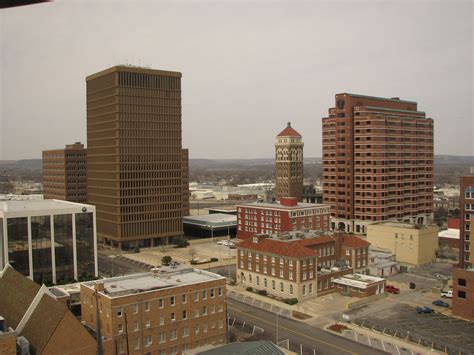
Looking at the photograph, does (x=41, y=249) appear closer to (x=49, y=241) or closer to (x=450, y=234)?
(x=49, y=241)

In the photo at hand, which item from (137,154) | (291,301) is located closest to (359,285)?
(291,301)

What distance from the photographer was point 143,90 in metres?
96.8

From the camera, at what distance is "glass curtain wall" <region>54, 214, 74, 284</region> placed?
64.4m

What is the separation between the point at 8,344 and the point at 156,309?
13.4 meters

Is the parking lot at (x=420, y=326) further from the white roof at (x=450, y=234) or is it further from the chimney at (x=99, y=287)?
the white roof at (x=450, y=234)

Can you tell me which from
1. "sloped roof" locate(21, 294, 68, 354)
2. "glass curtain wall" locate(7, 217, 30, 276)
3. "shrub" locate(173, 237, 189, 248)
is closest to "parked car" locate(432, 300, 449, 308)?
"sloped roof" locate(21, 294, 68, 354)

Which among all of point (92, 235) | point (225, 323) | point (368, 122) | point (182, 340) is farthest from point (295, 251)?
point (368, 122)

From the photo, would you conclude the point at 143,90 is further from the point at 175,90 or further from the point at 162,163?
the point at 162,163

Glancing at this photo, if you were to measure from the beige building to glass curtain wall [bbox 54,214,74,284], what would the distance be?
51.7 m

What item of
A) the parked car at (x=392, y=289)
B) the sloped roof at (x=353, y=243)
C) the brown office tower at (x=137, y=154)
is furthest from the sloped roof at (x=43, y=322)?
the brown office tower at (x=137, y=154)

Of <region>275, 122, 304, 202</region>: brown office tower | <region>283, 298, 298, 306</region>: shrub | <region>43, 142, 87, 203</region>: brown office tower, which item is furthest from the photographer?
<region>43, 142, 87, 203</region>: brown office tower

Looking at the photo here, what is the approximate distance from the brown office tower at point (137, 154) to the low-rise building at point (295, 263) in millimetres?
35294

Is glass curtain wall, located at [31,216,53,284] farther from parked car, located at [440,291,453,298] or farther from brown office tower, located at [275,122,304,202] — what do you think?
brown office tower, located at [275,122,304,202]

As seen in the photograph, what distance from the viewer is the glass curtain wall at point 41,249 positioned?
6262cm
